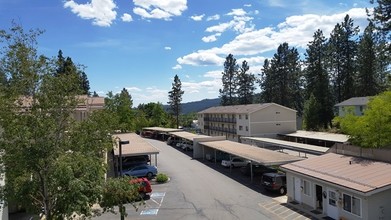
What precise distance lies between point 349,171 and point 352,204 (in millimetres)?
2221

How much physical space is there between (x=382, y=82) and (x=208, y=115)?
36908mm

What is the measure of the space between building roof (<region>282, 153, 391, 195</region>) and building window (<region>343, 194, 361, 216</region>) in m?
0.85

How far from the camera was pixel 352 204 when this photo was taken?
744 inches

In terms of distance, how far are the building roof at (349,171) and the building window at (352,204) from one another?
2.78 ft

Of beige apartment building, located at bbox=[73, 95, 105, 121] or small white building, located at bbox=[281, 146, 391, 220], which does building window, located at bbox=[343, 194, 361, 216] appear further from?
beige apartment building, located at bbox=[73, 95, 105, 121]

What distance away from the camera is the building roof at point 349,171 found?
18.0 m

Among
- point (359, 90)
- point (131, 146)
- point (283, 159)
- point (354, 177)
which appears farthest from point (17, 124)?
point (359, 90)

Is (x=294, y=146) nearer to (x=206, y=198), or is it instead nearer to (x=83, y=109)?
(x=206, y=198)

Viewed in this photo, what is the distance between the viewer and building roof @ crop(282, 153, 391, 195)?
709 inches

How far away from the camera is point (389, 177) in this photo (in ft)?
60.4

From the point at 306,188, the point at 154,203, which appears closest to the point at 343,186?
the point at 306,188

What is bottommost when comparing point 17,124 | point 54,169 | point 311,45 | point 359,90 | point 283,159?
point 283,159

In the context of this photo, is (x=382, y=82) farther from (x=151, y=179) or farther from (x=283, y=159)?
(x=151, y=179)

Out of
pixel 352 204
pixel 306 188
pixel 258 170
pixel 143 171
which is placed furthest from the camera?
pixel 143 171
